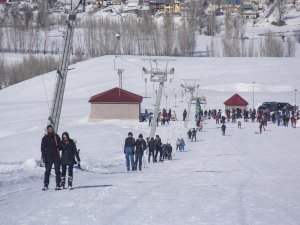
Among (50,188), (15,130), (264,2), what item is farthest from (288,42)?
(50,188)

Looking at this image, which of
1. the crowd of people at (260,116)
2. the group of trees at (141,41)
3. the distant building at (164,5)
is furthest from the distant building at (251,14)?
the crowd of people at (260,116)

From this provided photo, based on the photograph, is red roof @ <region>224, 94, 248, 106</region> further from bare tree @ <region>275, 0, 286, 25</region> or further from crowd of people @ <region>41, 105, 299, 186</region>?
bare tree @ <region>275, 0, 286, 25</region>

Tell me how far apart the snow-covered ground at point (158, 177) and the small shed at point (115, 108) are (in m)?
1.40

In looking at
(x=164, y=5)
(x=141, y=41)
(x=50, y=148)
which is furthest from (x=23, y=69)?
(x=50, y=148)

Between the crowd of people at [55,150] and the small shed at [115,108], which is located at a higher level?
the crowd of people at [55,150]

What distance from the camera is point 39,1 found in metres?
134

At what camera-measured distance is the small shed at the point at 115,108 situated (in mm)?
44156

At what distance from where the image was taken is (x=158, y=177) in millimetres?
15094

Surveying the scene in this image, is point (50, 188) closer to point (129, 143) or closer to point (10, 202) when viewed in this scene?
point (10, 202)

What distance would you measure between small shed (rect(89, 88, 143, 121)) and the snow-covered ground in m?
1.40

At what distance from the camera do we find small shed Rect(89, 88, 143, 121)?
145ft

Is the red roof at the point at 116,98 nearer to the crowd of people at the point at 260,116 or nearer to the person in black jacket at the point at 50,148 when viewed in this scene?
the crowd of people at the point at 260,116

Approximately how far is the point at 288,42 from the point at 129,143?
245 ft

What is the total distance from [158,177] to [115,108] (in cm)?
2936
